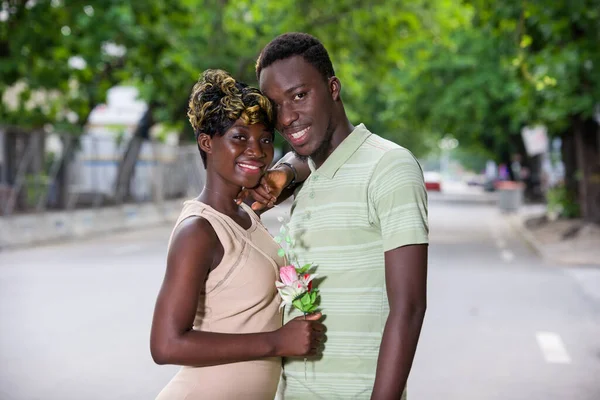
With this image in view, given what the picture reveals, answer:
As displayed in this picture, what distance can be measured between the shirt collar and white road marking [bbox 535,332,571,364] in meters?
5.55

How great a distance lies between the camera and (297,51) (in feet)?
7.75

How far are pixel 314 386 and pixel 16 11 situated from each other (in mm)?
13812

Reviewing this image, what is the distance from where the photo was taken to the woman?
2188 mm

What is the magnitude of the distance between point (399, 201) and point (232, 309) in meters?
0.55

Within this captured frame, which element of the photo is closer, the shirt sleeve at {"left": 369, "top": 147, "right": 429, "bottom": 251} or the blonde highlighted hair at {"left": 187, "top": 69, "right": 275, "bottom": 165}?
the shirt sleeve at {"left": 369, "top": 147, "right": 429, "bottom": 251}

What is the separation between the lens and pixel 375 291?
7.36 ft

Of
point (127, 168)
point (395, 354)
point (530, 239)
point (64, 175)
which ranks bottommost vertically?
point (530, 239)

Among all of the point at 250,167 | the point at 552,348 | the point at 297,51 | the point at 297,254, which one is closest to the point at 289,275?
the point at 297,254

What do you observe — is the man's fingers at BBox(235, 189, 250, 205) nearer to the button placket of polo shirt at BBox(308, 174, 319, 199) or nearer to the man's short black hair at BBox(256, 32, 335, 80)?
the button placket of polo shirt at BBox(308, 174, 319, 199)

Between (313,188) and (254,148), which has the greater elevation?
(254,148)

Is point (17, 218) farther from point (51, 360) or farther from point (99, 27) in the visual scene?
point (51, 360)

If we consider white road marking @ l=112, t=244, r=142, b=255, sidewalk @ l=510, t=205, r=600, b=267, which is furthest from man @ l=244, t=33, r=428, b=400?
white road marking @ l=112, t=244, r=142, b=255

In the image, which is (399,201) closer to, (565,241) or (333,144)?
(333,144)

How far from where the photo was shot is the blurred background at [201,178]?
24.6 ft
